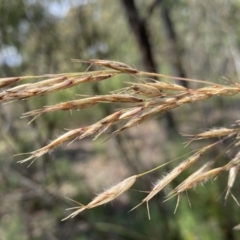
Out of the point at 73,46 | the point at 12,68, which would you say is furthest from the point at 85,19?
the point at 12,68

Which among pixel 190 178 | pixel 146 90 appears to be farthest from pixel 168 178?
pixel 146 90

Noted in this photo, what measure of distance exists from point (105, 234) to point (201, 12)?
313cm

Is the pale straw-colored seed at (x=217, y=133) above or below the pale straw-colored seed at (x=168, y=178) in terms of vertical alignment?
above

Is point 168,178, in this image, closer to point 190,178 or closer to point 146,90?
point 190,178

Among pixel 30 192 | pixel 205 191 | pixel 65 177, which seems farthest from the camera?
pixel 65 177

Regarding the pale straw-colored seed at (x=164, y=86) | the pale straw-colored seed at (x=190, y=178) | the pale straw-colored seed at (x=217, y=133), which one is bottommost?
the pale straw-colored seed at (x=190, y=178)

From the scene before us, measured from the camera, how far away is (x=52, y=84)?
2.98ft

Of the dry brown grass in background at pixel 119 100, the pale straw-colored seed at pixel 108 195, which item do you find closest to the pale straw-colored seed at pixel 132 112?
the dry brown grass in background at pixel 119 100

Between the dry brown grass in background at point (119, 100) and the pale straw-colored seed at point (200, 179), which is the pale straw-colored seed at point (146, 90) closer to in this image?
the dry brown grass in background at point (119, 100)

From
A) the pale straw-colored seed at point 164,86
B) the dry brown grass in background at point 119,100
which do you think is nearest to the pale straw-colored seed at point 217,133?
the dry brown grass in background at point 119,100

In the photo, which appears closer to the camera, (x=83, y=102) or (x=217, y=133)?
(x=83, y=102)

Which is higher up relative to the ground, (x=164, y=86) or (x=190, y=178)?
(x=164, y=86)

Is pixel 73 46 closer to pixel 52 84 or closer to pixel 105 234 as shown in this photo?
pixel 105 234

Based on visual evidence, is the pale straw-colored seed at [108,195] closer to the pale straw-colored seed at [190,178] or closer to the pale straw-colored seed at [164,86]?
the pale straw-colored seed at [190,178]
